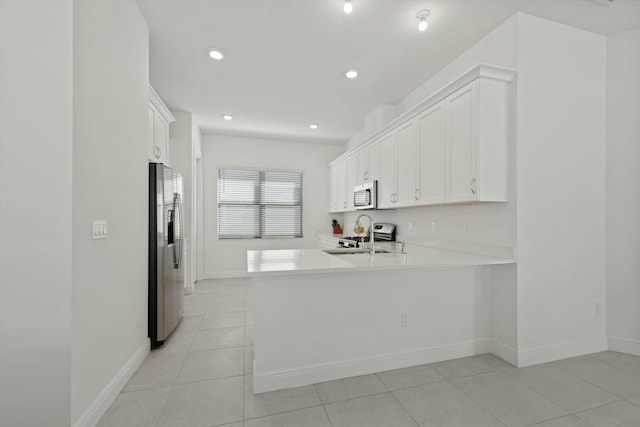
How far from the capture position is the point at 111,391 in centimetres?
177

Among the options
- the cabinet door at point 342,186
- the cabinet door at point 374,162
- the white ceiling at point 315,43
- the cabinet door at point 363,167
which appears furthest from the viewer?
the cabinet door at point 342,186

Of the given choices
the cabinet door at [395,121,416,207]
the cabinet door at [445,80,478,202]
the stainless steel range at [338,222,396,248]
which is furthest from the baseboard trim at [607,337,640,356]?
the stainless steel range at [338,222,396,248]

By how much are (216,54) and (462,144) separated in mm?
2547

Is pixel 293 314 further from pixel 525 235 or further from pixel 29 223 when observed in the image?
pixel 525 235

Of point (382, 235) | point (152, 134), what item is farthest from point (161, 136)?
point (382, 235)

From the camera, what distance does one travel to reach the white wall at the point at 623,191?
2.39 metres

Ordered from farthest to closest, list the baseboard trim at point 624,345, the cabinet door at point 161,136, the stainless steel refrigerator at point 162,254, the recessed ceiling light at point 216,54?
the cabinet door at point 161,136
the recessed ceiling light at point 216,54
the stainless steel refrigerator at point 162,254
the baseboard trim at point 624,345

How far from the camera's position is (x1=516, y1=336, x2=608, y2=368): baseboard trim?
2242 mm

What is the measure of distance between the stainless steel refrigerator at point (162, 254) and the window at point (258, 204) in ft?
8.60

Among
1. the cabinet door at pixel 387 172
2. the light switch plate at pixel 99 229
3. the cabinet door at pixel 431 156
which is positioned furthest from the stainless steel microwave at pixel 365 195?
the light switch plate at pixel 99 229

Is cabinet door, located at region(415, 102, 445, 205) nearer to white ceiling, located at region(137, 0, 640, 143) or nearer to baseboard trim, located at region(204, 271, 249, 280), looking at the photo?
white ceiling, located at region(137, 0, 640, 143)

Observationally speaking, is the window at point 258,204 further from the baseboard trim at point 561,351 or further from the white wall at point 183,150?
the baseboard trim at point 561,351

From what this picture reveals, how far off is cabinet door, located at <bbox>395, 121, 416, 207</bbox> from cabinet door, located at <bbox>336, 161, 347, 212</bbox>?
5.96ft

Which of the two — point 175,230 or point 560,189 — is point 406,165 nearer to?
point 560,189
